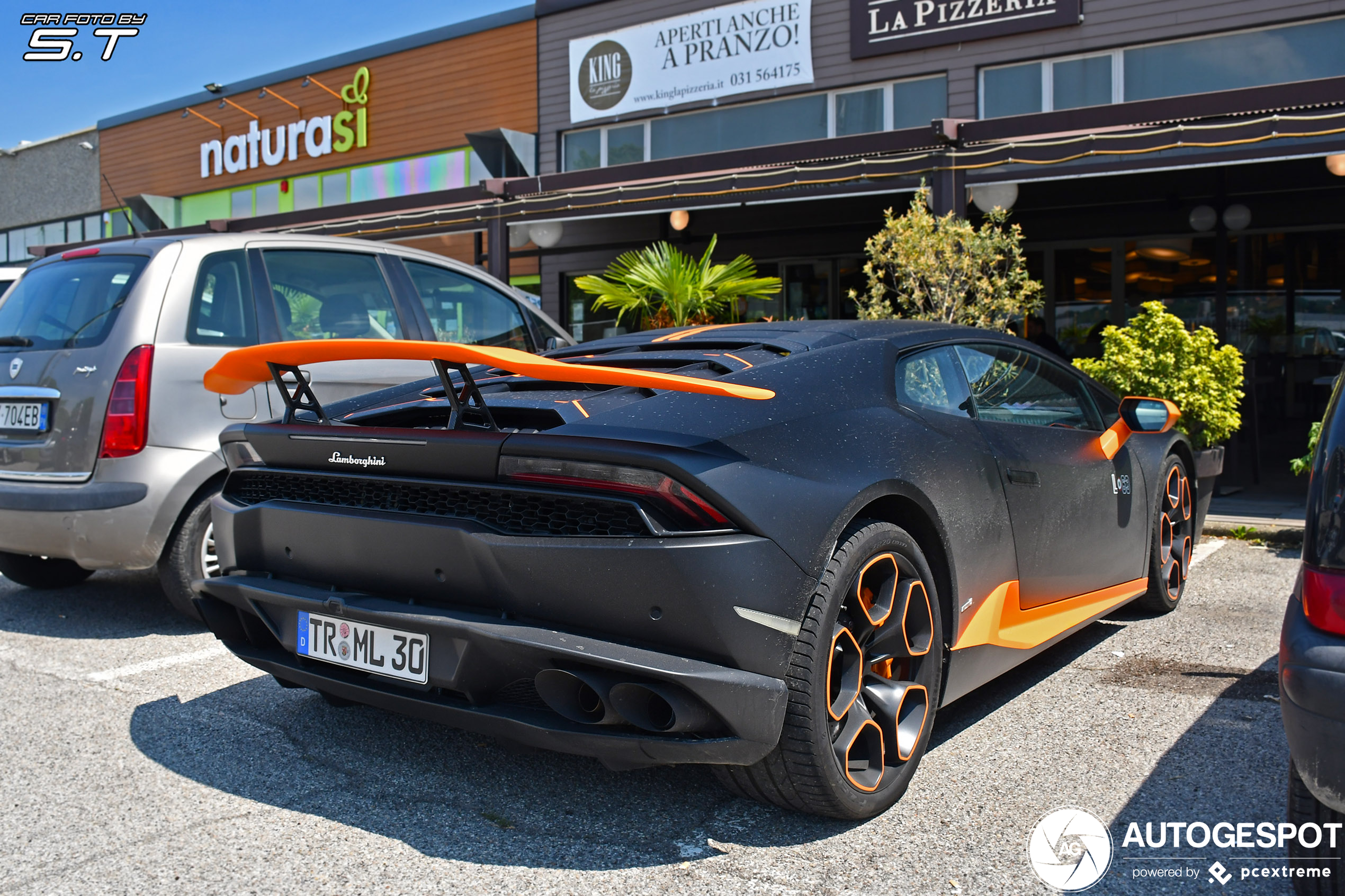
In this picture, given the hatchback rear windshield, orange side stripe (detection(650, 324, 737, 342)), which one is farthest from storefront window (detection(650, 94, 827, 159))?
orange side stripe (detection(650, 324, 737, 342))

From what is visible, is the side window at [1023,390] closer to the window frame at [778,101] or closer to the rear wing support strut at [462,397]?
the rear wing support strut at [462,397]

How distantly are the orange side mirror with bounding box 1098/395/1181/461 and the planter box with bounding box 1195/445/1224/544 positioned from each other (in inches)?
46.1

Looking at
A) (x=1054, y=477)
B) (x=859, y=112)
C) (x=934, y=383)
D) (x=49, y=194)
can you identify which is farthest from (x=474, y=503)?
(x=49, y=194)

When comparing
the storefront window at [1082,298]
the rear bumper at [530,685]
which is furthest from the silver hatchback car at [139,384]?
the storefront window at [1082,298]

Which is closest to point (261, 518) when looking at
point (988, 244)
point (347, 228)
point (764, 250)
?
point (988, 244)

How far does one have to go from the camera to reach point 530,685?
2482mm

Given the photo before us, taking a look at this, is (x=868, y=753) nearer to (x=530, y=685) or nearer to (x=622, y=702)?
(x=622, y=702)

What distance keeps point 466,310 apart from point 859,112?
8615mm

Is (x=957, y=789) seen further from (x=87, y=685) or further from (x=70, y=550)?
(x=70, y=550)

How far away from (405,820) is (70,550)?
2.49 m

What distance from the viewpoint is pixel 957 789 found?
2844mm

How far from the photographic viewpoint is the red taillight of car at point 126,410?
4266mm

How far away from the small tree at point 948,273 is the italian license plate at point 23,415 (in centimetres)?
533

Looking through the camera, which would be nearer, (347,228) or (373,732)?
(373,732)
